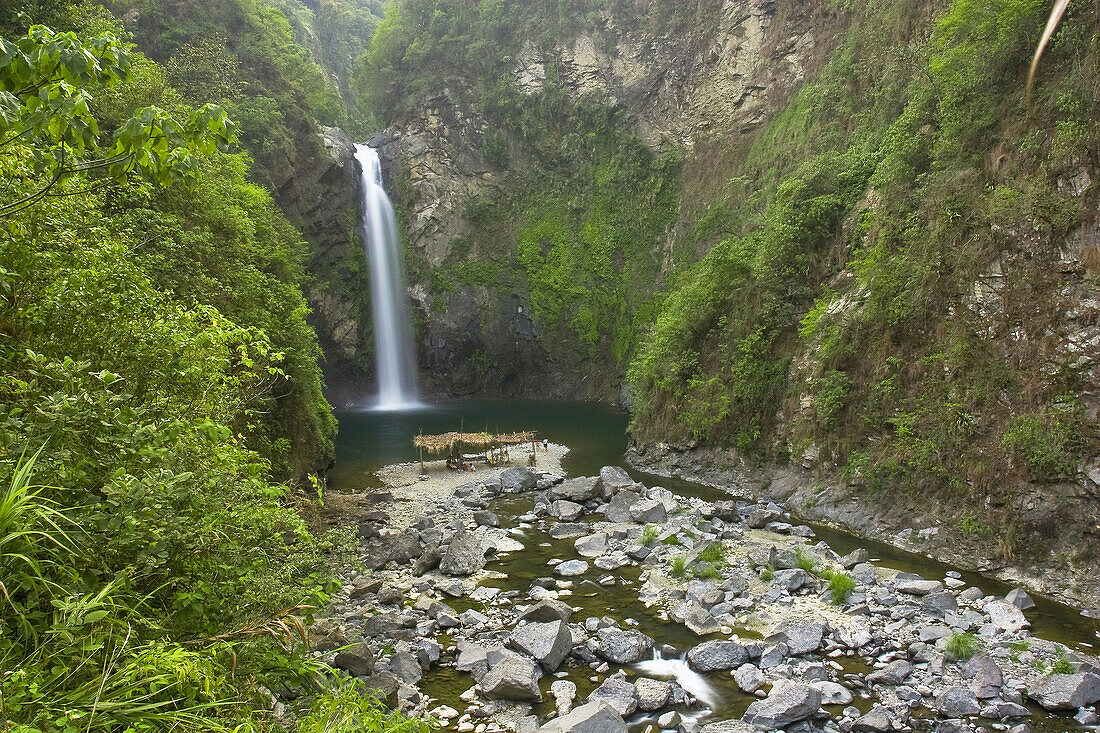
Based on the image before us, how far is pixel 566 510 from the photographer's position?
14867 millimetres

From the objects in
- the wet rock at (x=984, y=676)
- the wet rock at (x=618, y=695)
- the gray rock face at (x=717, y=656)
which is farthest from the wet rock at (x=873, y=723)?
the wet rock at (x=618, y=695)

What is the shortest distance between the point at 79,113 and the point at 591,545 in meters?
11.1

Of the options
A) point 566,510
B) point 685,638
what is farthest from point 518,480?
point 685,638

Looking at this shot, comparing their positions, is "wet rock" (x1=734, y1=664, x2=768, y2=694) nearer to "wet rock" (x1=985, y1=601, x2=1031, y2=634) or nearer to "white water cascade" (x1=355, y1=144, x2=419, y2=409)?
"wet rock" (x1=985, y1=601, x2=1031, y2=634)

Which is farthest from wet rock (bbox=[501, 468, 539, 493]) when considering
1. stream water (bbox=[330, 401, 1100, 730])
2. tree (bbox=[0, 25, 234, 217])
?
tree (bbox=[0, 25, 234, 217])

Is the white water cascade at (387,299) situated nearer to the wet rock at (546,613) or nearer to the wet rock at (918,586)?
the wet rock at (546,613)

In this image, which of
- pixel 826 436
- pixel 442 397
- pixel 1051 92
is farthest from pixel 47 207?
pixel 442 397

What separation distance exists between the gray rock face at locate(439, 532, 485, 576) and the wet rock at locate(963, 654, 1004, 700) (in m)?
7.21

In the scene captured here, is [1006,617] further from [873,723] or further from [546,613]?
[546,613]

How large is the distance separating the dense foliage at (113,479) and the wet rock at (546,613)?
3684 millimetres

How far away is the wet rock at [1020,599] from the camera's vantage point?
350 inches

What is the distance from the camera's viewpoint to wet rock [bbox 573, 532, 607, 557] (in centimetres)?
1209

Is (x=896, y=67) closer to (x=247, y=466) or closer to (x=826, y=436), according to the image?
(x=826, y=436)

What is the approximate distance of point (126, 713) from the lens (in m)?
2.87
